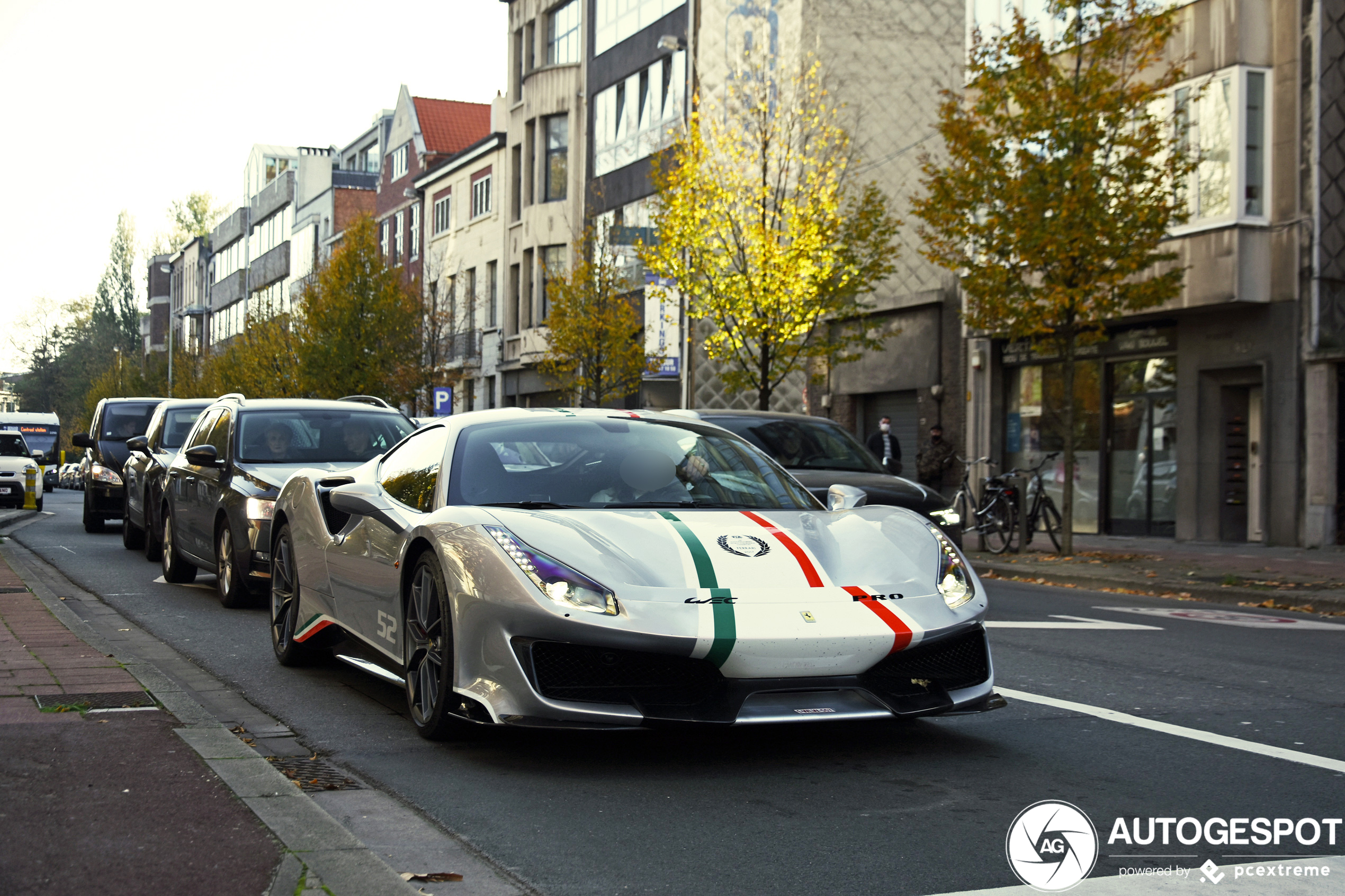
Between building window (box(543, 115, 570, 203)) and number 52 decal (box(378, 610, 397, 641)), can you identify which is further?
building window (box(543, 115, 570, 203))

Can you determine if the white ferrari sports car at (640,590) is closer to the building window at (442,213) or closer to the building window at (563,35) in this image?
the building window at (563,35)

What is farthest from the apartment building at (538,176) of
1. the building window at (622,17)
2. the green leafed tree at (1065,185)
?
the green leafed tree at (1065,185)

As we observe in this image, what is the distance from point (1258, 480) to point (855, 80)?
1491 cm

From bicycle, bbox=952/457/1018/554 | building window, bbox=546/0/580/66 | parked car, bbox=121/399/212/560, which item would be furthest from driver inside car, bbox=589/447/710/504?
building window, bbox=546/0/580/66

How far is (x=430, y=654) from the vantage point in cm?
597

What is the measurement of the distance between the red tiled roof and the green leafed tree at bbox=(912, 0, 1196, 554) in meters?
42.8

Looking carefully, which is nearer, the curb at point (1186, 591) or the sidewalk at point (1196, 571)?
the curb at point (1186, 591)

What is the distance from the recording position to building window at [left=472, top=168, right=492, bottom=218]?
4988 cm

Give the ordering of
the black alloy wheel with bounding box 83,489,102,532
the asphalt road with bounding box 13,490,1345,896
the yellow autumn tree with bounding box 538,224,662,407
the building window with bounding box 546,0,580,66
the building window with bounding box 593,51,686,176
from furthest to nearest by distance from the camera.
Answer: the building window with bounding box 546,0,580,66 → the building window with bounding box 593,51,686,176 → the yellow autumn tree with bounding box 538,224,662,407 → the black alloy wheel with bounding box 83,489,102,532 → the asphalt road with bounding box 13,490,1345,896

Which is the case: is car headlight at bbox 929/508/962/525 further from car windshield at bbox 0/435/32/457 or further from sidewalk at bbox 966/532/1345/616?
car windshield at bbox 0/435/32/457

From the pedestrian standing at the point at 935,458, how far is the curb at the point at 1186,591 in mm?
7827

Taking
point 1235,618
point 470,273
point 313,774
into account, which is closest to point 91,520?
point 1235,618

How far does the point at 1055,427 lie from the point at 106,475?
14618 mm

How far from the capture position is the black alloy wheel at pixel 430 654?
228 inches
